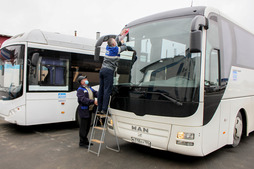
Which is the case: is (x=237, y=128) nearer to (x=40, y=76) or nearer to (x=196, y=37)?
(x=196, y=37)

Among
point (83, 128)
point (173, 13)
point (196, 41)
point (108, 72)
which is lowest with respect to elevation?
point (83, 128)

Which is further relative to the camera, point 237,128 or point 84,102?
point 237,128

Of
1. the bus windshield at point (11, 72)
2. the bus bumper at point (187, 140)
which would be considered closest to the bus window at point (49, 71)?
the bus windshield at point (11, 72)

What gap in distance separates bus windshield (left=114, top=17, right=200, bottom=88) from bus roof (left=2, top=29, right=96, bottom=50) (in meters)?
3.42

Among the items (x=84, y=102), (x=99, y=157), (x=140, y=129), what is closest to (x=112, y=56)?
(x=84, y=102)

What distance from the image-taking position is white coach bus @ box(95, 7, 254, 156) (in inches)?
167

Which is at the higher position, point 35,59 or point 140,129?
point 35,59

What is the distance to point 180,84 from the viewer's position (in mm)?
4297

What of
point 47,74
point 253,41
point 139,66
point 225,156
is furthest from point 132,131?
point 253,41

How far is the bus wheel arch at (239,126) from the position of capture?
19.0ft

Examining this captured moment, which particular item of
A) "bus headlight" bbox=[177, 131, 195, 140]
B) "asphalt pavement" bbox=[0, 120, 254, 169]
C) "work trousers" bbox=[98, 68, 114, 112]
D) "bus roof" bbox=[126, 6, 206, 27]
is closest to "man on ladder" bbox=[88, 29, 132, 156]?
"work trousers" bbox=[98, 68, 114, 112]

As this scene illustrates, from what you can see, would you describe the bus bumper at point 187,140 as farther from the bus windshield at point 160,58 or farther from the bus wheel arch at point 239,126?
the bus wheel arch at point 239,126

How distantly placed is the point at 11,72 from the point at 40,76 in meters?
1.03

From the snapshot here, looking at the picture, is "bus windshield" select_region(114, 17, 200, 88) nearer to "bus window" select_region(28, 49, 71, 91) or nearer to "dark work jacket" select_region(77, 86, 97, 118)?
Answer: "dark work jacket" select_region(77, 86, 97, 118)
